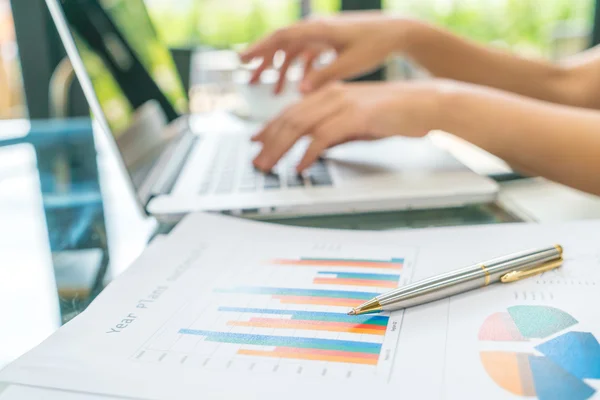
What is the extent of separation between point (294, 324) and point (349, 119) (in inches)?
12.7

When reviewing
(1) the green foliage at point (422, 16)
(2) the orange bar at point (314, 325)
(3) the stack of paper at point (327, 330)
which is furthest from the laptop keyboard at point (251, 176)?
(1) the green foliage at point (422, 16)

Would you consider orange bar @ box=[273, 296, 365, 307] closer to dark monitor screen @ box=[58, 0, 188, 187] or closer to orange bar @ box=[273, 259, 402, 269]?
orange bar @ box=[273, 259, 402, 269]

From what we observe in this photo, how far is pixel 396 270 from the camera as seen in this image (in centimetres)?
35

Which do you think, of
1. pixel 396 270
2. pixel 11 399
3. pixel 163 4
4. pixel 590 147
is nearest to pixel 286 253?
pixel 396 270

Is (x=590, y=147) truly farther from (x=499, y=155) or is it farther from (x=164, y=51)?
(x=164, y=51)

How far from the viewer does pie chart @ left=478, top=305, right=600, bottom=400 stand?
0.22 m

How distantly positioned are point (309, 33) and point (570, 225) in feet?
1.53

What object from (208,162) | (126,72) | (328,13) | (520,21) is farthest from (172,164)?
(520,21)

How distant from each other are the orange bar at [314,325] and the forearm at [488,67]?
613mm

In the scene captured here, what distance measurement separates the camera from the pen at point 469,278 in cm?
29

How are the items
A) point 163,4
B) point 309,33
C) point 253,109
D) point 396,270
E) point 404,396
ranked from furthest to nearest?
point 163,4, point 253,109, point 309,33, point 396,270, point 404,396

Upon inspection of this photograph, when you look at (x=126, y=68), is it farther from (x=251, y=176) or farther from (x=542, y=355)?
(x=542, y=355)

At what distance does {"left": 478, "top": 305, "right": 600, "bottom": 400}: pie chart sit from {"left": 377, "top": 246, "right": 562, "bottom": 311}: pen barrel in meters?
0.03

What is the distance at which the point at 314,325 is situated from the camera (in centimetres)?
28
